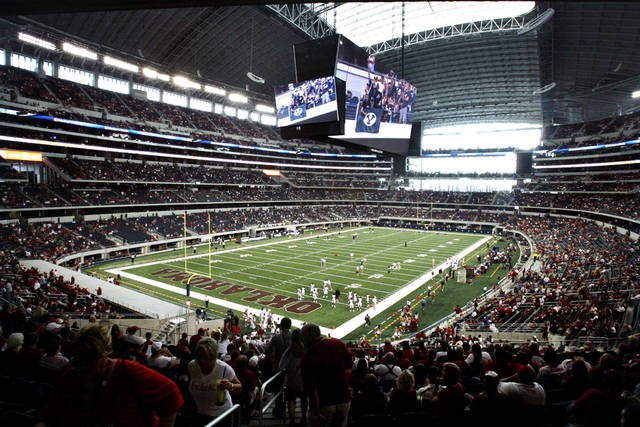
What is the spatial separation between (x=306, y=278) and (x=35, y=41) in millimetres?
37172

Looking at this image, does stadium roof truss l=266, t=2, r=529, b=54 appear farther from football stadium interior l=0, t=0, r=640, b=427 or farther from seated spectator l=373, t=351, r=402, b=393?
seated spectator l=373, t=351, r=402, b=393

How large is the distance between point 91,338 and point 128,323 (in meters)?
15.1

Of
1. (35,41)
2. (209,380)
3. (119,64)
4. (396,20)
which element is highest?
(396,20)

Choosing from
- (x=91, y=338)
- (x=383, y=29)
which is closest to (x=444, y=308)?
(x=91, y=338)

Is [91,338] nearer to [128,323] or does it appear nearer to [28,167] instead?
[128,323]

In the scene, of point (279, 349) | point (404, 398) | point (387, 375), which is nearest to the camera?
point (404, 398)

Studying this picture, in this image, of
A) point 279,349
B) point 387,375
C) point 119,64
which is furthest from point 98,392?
point 119,64

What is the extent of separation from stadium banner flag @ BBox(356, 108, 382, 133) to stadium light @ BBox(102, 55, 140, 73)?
39.9 metres

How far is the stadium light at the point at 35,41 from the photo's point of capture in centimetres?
3703

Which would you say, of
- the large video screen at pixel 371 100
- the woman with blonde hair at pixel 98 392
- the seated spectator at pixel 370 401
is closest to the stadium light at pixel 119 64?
the large video screen at pixel 371 100

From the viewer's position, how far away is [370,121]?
19.4m

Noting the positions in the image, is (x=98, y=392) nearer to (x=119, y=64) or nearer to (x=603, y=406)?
(x=603, y=406)

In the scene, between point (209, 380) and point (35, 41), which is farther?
point (35, 41)

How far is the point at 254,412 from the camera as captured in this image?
5.77 m
